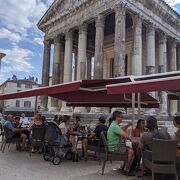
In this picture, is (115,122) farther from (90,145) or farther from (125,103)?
(125,103)

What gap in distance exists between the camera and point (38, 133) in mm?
8211

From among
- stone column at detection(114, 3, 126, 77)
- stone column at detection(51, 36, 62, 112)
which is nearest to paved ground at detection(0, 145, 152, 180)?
stone column at detection(114, 3, 126, 77)

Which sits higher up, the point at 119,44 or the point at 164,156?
the point at 119,44

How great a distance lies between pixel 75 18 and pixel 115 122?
1792cm

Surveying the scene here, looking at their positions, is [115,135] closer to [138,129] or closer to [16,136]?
[138,129]

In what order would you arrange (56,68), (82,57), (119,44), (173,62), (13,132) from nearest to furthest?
(13,132), (119,44), (82,57), (173,62), (56,68)

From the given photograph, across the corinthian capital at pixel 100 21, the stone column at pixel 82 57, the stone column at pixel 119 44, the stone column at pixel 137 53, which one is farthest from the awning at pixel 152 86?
the stone column at pixel 82 57

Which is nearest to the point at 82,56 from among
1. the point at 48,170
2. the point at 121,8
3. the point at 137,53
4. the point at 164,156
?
the point at 137,53

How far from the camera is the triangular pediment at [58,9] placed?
22766 mm

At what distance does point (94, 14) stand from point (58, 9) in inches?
232

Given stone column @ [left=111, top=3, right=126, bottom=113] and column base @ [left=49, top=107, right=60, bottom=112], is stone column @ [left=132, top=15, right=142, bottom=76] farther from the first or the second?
column base @ [left=49, top=107, right=60, bottom=112]

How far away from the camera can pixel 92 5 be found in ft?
68.1

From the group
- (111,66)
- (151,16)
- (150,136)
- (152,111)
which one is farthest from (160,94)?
(150,136)

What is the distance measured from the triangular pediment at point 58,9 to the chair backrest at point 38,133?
15901 millimetres
